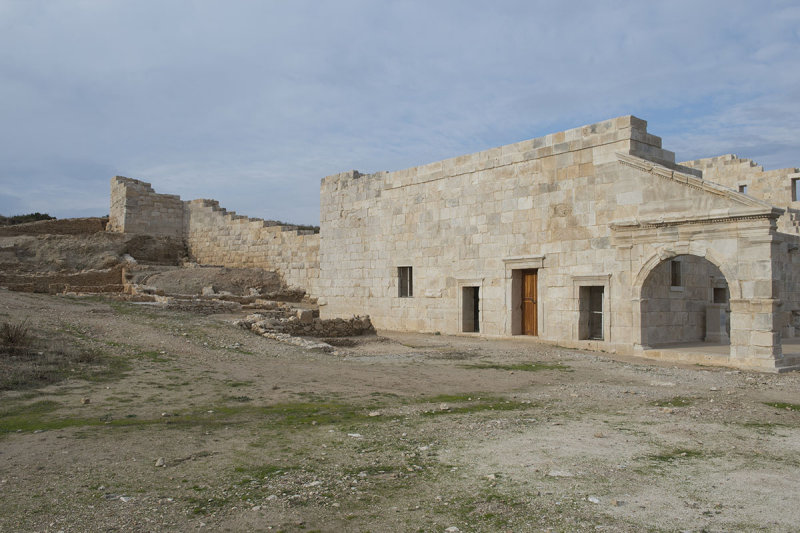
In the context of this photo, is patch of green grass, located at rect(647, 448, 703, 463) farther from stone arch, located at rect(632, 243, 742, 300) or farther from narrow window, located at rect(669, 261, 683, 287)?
narrow window, located at rect(669, 261, 683, 287)

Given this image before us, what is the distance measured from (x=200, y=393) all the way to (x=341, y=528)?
4463mm

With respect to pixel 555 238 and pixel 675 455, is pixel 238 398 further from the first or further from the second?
pixel 555 238

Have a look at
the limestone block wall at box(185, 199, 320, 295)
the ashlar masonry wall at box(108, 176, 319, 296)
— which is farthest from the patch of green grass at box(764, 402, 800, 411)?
the ashlar masonry wall at box(108, 176, 319, 296)

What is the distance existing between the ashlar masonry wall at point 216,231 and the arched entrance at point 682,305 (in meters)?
13.6

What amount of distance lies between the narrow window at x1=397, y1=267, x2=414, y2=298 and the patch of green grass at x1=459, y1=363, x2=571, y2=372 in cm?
756

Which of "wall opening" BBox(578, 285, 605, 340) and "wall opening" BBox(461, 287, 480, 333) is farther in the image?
"wall opening" BBox(461, 287, 480, 333)

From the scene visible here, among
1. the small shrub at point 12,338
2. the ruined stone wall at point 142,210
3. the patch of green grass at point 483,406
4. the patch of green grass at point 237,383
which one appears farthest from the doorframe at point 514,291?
the ruined stone wall at point 142,210

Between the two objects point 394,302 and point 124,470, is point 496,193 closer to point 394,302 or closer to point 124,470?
point 394,302

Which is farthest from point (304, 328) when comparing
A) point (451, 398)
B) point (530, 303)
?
point (451, 398)

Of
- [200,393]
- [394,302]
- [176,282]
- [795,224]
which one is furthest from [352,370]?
[795,224]

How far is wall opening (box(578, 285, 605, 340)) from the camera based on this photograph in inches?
551

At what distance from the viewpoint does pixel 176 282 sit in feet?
74.4

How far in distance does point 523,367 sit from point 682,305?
552 cm

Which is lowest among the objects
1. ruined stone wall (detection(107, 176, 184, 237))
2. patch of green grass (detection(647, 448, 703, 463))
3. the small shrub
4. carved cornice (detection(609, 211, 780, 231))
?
patch of green grass (detection(647, 448, 703, 463))
